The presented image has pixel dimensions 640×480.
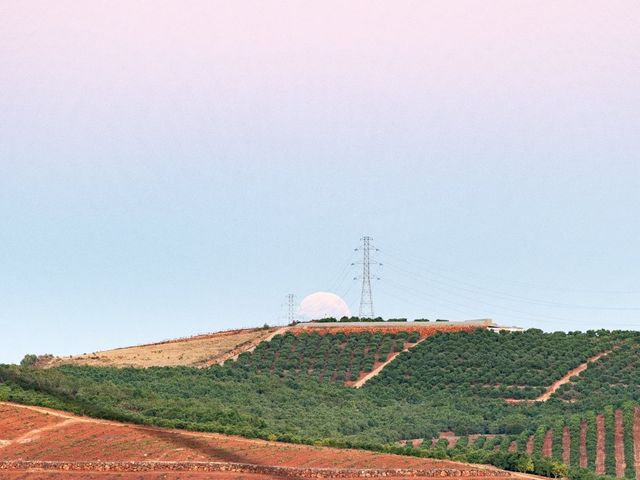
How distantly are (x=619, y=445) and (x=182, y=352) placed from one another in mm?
49763

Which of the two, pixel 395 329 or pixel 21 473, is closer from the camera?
pixel 21 473

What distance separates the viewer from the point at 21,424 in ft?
212

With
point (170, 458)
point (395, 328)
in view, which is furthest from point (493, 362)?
point (170, 458)

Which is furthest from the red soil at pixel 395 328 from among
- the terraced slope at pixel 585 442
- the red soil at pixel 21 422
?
the red soil at pixel 21 422

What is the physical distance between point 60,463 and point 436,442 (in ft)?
78.7

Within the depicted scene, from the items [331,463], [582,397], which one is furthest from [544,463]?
[582,397]

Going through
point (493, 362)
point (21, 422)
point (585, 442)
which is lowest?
point (585, 442)

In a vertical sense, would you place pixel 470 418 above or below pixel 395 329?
below

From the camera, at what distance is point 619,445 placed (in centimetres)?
6975

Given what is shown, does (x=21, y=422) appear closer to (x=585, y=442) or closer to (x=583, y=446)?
(x=583, y=446)

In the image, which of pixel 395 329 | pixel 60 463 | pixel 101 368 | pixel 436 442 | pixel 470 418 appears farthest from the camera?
pixel 395 329

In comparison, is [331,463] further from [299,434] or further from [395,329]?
[395,329]

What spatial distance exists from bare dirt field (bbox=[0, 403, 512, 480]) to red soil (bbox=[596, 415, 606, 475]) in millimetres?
15551

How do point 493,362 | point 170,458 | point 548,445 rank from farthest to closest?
point 493,362 → point 548,445 → point 170,458
